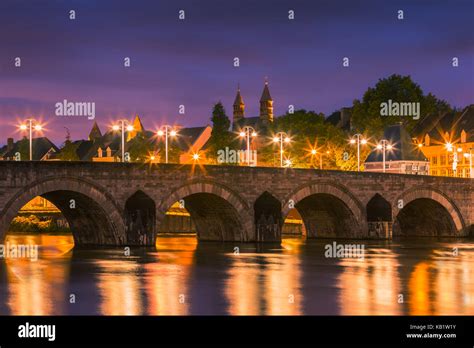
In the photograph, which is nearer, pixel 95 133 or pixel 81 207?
pixel 81 207

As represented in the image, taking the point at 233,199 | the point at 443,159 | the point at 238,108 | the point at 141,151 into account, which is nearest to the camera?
the point at 233,199

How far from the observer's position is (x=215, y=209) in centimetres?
5944

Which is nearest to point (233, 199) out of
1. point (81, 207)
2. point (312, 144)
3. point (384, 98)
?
point (81, 207)

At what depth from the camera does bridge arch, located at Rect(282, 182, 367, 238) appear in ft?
202

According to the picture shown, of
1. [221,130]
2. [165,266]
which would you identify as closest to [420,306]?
[165,266]

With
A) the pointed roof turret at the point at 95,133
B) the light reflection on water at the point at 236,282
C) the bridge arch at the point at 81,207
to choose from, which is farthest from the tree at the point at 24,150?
the light reflection on water at the point at 236,282

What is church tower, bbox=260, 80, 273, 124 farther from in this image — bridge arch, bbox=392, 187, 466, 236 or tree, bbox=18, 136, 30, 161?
bridge arch, bbox=392, 187, 466, 236

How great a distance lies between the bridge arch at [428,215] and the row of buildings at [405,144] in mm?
11885

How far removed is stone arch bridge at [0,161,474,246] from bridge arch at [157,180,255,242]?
64 mm

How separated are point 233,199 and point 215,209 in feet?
9.71

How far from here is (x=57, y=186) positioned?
159 feet

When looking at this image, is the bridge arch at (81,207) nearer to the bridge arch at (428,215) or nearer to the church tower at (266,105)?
the bridge arch at (428,215)

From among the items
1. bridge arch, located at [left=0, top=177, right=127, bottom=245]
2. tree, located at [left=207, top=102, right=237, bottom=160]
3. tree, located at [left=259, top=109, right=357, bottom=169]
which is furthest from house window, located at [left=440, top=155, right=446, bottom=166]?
bridge arch, located at [left=0, top=177, right=127, bottom=245]

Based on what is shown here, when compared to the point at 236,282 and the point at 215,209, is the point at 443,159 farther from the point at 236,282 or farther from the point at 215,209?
the point at 236,282
